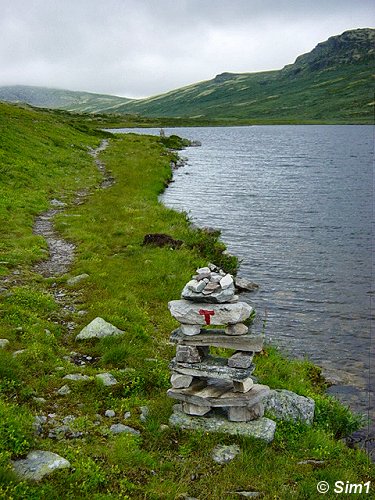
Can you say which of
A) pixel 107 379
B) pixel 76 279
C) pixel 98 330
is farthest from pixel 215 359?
pixel 76 279

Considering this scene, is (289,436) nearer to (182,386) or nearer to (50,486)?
(182,386)

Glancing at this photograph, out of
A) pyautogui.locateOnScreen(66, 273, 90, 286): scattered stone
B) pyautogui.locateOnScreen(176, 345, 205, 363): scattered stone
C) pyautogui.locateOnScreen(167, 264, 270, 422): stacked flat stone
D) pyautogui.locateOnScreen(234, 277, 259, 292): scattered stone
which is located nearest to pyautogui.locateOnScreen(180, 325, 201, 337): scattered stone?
pyautogui.locateOnScreen(167, 264, 270, 422): stacked flat stone

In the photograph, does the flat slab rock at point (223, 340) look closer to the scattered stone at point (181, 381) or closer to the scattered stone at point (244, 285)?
the scattered stone at point (181, 381)

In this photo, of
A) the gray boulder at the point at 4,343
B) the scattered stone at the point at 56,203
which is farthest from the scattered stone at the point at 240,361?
the scattered stone at the point at 56,203

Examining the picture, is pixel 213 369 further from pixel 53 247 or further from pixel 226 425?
pixel 53 247

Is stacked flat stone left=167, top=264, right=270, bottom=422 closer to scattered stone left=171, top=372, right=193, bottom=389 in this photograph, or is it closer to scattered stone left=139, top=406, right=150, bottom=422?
scattered stone left=171, top=372, right=193, bottom=389

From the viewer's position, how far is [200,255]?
24.6m

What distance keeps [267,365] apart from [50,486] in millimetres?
7761

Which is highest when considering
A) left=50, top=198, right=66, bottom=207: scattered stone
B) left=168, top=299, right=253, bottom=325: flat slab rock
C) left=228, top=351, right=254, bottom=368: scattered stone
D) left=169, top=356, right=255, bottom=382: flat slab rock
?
left=168, top=299, right=253, bottom=325: flat slab rock

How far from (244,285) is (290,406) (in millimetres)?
11766

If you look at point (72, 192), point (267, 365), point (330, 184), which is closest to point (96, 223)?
point (72, 192)

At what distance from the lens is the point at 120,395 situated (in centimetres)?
1077

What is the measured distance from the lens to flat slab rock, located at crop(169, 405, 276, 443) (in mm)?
9484

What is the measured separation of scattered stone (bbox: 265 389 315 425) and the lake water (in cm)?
299
